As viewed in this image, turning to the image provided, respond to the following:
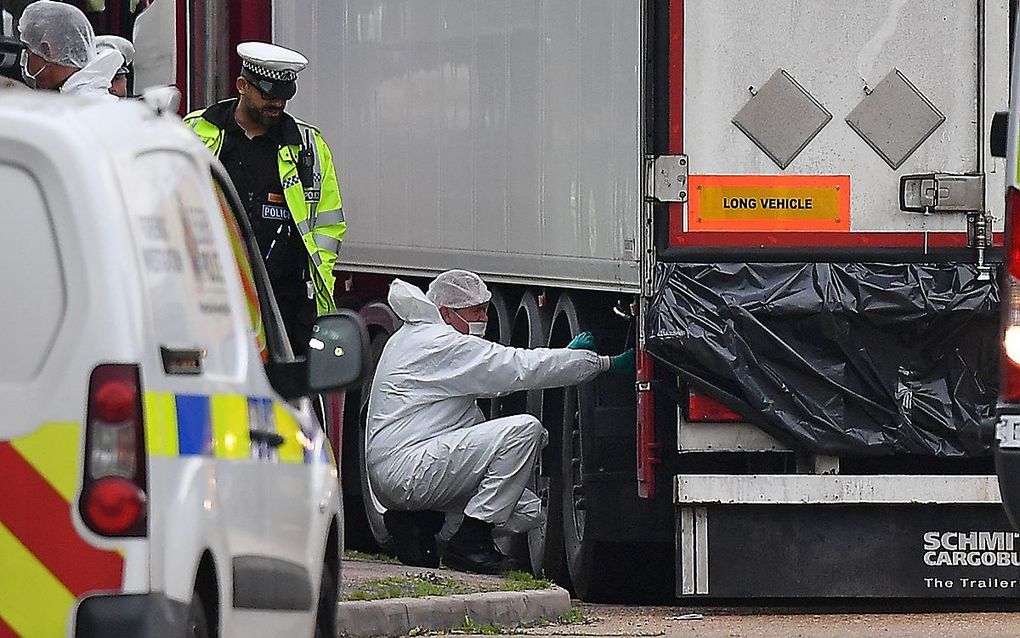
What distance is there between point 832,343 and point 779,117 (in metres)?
0.83

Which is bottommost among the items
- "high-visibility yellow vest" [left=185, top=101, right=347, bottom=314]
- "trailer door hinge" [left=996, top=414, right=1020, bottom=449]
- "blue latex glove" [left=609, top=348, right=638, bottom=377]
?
"trailer door hinge" [left=996, top=414, right=1020, bottom=449]

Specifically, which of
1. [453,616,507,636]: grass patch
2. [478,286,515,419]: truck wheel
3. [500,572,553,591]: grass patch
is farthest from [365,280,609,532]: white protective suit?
[453,616,507,636]: grass patch

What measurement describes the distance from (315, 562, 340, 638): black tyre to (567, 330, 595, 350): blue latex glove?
452 cm

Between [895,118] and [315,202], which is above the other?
[895,118]

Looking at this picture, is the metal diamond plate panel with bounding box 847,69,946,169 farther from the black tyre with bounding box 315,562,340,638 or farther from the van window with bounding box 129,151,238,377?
the van window with bounding box 129,151,238,377

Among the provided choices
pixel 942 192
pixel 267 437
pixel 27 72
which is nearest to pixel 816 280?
pixel 942 192

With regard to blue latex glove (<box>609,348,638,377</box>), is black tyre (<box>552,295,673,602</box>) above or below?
below

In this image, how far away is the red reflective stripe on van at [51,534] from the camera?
3.96 metres

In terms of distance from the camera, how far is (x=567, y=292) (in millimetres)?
10469

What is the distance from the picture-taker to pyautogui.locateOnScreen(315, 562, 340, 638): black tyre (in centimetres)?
559

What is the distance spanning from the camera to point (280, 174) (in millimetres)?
9094

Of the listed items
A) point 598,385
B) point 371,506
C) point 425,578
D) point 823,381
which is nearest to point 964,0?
point 823,381

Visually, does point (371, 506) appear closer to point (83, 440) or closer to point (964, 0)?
point (964, 0)

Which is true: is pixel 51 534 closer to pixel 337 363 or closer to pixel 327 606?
pixel 337 363
